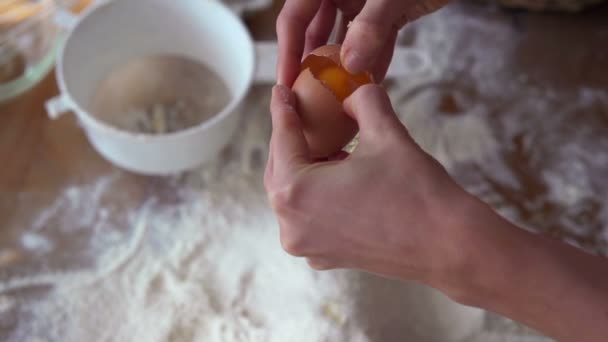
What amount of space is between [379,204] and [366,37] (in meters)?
0.17

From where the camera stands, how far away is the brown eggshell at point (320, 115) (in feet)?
1.83

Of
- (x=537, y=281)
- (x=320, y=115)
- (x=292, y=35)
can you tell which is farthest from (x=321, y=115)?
(x=537, y=281)

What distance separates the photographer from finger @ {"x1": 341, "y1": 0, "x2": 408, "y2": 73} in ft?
1.76

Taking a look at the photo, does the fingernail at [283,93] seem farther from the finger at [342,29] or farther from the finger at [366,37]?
the finger at [342,29]

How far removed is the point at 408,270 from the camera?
474mm

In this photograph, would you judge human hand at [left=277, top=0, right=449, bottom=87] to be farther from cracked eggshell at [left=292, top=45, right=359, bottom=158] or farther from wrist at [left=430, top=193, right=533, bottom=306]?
wrist at [left=430, top=193, right=533, bottom=306]

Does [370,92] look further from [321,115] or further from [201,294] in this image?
[201,294]

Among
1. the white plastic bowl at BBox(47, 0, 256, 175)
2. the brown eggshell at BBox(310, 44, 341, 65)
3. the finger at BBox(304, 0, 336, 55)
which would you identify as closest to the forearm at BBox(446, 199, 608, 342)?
the brown eggshell at BBox(310, 44, 341, 65)

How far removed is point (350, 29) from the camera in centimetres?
55

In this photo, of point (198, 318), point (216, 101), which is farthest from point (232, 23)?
point (198, 318)

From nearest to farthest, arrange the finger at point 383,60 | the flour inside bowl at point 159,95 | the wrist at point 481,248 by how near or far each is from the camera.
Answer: the wrist at point 481,248, the finger at point 383,60, the flour inside bowl at point 159,95

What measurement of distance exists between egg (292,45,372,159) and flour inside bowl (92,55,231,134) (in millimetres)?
380

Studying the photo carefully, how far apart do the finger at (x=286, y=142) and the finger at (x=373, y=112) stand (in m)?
0.05

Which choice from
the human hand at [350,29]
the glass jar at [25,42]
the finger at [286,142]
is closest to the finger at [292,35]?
the human hand at [350,29]
